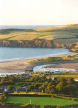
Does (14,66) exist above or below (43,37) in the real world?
below

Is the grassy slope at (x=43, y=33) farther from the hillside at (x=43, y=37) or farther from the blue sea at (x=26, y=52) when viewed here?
the blue sea at (x=26, y=52)

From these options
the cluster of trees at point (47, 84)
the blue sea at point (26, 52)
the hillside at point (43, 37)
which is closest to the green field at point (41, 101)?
the cluster of trees at point (47, 84)

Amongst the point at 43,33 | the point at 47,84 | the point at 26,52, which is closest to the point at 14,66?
the point at 26,52

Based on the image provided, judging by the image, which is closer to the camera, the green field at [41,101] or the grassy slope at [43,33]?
the green field at [41,101]

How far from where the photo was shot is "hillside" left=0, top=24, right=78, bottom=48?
246cm

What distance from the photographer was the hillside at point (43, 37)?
2459 mm

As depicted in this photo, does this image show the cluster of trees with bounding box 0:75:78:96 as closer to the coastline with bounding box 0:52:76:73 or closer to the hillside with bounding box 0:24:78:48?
the coastline with bounding box 0:52:76:73

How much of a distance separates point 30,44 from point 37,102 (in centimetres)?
96

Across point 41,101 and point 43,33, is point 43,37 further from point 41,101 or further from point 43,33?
point 41,101

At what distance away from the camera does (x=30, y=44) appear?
2502mm

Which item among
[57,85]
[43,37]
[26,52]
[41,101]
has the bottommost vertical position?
[41,101]

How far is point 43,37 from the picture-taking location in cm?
247
